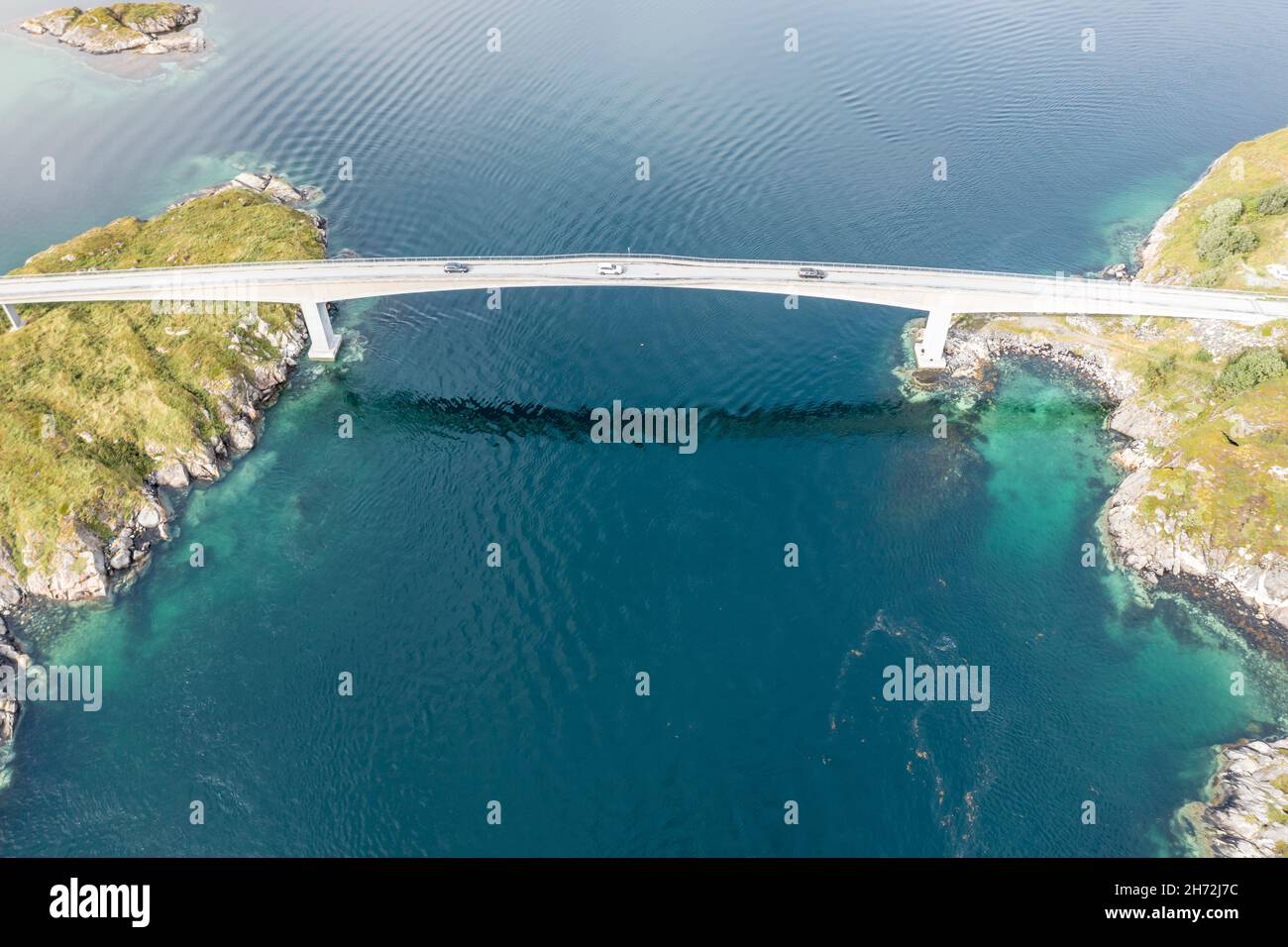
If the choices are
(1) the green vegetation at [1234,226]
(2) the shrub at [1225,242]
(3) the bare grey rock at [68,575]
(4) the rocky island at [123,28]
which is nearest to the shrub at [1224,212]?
(1) the green vegetation at [1234,226]

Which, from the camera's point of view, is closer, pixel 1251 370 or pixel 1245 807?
pixel 1245 807

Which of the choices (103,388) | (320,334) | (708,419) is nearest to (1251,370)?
(708,419)

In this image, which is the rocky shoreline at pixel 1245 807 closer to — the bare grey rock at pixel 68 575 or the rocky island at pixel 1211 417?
the rocky island at pixel 1211 417

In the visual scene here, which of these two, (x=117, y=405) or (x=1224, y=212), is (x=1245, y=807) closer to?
(x=1224, y=212)

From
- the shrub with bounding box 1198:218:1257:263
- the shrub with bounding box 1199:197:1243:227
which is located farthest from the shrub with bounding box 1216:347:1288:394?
the shrub with bounding box 1199:197:1243:227
